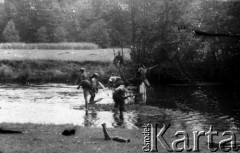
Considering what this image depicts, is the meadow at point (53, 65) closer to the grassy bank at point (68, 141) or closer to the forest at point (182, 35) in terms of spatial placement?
the forest at point (182, 35)

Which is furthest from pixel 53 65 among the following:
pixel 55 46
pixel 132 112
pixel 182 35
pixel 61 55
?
pixel 132 112

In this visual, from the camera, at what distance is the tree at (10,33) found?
7762cm

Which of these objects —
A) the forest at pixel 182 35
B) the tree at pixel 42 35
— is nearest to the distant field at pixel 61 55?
the forest at pixel 182 35

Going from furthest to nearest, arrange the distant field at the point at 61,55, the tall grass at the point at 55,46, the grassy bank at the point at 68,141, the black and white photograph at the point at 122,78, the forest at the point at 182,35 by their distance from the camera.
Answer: the tall grass at the point at 55,46, the distant field at the point at 61,55, the forest at the point at 182,35, the black and white photograph at the point at 122,78, the grassy bank at the point at 68,141

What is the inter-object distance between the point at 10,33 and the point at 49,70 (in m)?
26.6

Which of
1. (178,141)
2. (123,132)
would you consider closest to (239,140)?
(178,141)

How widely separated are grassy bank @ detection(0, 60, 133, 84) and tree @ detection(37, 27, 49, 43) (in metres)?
22.1

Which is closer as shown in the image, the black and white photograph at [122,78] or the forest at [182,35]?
the black and white photograph at [122,78]

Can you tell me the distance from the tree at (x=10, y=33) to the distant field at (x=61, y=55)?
11628 mm

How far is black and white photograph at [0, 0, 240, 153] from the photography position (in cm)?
1496

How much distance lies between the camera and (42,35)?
78.8m

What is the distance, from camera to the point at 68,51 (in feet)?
215

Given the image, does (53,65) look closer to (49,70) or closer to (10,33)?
(49,70)

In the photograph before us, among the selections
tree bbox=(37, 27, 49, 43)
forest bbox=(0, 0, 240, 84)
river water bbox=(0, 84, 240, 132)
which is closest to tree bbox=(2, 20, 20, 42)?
tree bbox=(37, 27, 49, 43)
